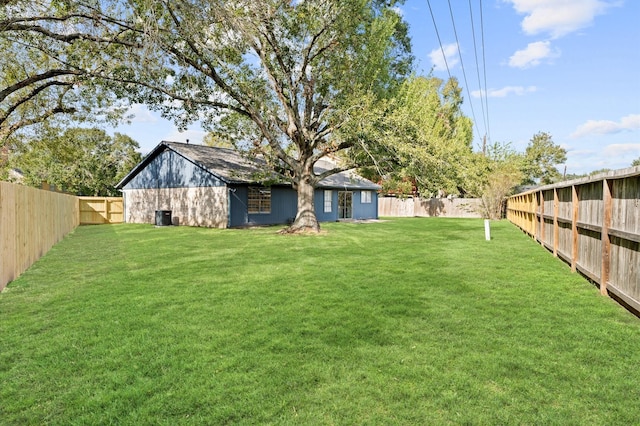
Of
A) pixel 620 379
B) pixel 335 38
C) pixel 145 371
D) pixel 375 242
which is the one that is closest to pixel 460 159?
pixel 375 242

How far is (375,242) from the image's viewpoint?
1298cm

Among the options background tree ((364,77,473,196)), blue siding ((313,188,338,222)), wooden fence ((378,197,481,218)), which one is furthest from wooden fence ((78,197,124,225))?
wooden fence ((378,197,481,218))

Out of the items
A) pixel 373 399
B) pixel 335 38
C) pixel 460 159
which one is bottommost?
pixel 373 399

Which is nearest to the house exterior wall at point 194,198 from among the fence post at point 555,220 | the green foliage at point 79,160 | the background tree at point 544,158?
the green foliage at point 79,160

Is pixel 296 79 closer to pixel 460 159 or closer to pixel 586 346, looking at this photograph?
pixel 460 159

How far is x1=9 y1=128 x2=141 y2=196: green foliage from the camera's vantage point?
20.4 meters

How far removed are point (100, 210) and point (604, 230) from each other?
1017 inches

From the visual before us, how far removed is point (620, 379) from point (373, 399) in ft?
A: 6.52

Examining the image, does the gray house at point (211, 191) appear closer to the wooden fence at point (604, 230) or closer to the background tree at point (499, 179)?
the background tree at point (499, 179)

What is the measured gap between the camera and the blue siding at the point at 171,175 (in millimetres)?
21050

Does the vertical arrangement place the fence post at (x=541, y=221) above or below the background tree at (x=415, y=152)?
below

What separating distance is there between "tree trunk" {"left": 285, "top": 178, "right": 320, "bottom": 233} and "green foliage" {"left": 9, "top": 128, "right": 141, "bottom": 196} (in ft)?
42.0

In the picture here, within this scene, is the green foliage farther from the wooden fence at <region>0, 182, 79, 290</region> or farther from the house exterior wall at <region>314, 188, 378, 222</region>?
the house exterior wall at <region>314, 188, 378, 222</region>

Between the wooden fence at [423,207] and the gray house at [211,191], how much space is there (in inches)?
388
